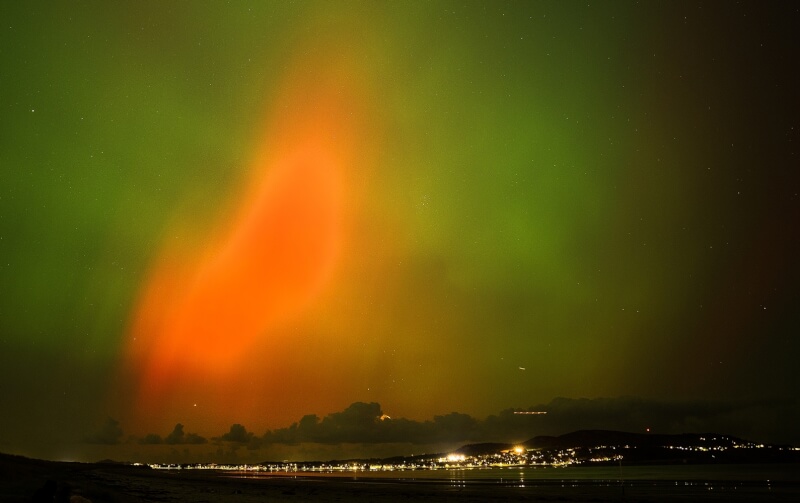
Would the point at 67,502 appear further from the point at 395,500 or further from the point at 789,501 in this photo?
the point at 789,501

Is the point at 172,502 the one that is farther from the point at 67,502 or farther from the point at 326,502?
the point at 67,502

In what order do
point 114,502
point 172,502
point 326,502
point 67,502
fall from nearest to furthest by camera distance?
point 67,502
point 114,502
point 172,502
point 326,502

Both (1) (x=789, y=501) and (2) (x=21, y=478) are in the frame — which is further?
(2) (x=21, y=478)

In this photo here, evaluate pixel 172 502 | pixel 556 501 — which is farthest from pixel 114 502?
pixel 556 501

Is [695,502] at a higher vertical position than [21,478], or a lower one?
lower

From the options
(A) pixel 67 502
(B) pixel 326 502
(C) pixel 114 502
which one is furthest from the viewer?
(B) pixel 326 502

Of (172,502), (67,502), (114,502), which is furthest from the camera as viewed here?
(172,502)

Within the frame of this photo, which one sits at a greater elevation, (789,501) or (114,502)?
(114,502)

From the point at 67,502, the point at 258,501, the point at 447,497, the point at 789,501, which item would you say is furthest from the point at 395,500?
the point at 789,501

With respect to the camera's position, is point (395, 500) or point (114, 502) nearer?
point (114, 502)
